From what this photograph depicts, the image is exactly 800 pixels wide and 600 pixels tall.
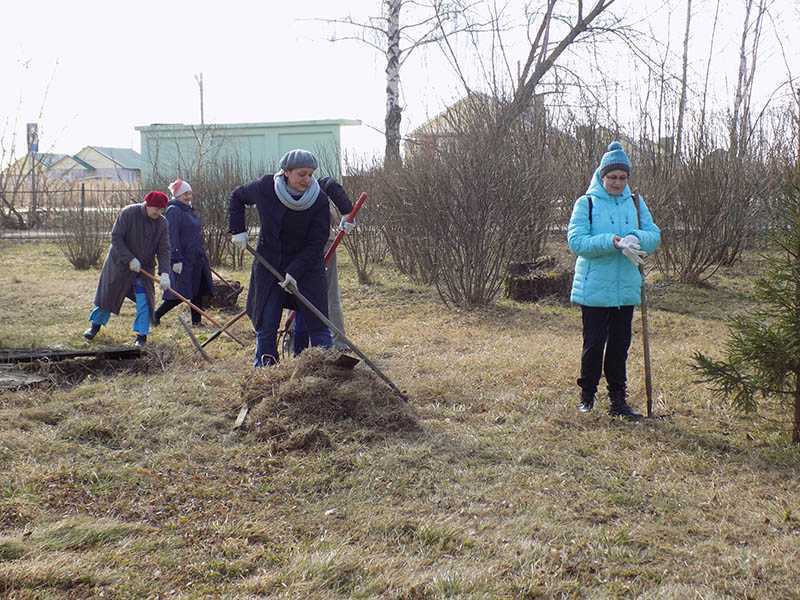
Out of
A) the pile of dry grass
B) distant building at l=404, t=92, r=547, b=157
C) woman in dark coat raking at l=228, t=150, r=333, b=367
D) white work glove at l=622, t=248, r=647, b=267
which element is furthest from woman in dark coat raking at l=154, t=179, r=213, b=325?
white work glove at l=622, t=248, r=647, b=267

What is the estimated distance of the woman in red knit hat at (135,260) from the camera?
7566mm

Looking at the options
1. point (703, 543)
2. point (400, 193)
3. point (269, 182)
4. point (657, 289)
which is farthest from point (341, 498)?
point (657, 289)

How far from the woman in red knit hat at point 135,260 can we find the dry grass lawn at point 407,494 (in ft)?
3.76

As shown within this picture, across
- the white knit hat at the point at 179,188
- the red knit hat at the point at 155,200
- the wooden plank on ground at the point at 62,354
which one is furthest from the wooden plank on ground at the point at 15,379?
the white knit hat at the point at 179,188

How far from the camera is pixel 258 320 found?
564 centimetres

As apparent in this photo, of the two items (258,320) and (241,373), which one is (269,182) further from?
(241,373)

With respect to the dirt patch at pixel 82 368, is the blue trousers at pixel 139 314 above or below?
above

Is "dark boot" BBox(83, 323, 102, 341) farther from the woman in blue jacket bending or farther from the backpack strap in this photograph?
the backpack strap

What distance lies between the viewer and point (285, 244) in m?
5.61

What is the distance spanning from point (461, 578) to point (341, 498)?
3.05 feet

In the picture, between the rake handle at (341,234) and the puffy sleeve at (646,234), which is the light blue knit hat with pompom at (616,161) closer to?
the puffy sleeve at (646,234)

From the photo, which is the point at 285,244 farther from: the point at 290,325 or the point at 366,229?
the point at 366,229

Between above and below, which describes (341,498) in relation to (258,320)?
below

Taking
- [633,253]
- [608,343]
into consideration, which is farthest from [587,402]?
[633,253]
